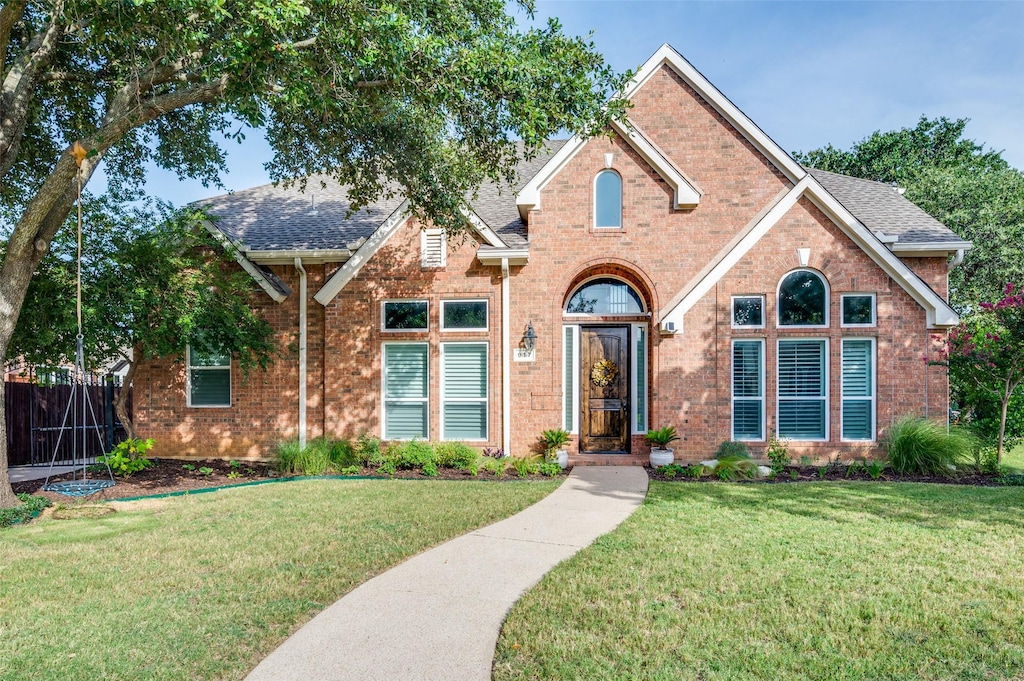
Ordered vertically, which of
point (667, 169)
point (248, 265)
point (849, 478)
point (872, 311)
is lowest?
point (849, 478)

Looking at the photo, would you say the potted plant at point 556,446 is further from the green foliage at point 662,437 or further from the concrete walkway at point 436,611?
the concrete walkway at point 436,611

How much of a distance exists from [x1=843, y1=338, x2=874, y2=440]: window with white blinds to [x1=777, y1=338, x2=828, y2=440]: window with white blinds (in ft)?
1.24

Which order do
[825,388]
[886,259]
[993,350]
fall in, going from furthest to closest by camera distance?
[825,388], [886,259], [993,350]

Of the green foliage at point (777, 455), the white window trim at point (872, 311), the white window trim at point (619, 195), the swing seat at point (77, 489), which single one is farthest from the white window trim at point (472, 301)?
the white window trim at point (872, 311)

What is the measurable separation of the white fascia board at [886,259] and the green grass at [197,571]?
7.37m

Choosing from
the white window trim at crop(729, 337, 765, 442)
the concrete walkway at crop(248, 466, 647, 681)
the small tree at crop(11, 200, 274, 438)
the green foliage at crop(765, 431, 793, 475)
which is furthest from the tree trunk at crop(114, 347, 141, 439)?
the green foliage at crop(765, 431, 793, 475)

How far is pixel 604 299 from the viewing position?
468 inches

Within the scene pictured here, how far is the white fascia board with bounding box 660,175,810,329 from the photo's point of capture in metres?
10.6

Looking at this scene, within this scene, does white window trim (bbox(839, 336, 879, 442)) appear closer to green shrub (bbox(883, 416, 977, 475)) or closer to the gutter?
green shrub (bbox(883, 416, 977, 475))

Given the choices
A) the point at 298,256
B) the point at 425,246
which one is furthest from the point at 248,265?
the point at 425,246

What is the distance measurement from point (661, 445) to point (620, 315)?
8.92ft

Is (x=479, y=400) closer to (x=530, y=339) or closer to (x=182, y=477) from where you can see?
(x=530, y=339)

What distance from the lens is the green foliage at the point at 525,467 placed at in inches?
398

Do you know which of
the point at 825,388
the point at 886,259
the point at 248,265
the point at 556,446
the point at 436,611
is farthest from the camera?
the point at 248,265
